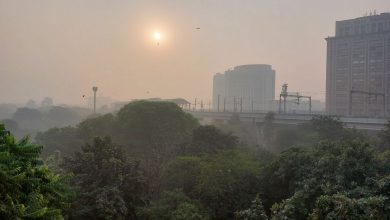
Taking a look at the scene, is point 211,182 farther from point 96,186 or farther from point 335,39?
point 335,39

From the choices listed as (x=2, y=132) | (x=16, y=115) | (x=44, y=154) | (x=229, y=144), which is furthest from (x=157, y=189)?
(x=16, y=115)

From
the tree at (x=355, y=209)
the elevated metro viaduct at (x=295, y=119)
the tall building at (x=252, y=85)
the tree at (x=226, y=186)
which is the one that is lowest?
the tree at (x=226, y=186)

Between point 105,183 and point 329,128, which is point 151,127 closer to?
point 105,183

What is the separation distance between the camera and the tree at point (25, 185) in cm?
841

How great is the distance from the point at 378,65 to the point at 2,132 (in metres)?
89.4

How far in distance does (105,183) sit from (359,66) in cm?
8331

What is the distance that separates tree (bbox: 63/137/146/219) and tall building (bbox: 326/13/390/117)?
238 feet

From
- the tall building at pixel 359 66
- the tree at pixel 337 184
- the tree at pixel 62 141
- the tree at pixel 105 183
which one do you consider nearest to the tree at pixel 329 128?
the tree at pixel 337 184

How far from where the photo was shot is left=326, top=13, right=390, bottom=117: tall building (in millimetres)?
85000

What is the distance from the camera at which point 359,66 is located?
295 ft

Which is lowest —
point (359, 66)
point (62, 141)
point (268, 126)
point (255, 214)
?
point (62, 141)

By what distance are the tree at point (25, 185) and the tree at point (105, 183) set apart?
6.70m

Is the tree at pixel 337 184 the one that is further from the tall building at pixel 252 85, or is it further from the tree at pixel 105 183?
the tall building at pixel 252 85

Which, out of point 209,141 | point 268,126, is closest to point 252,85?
point 268,126
